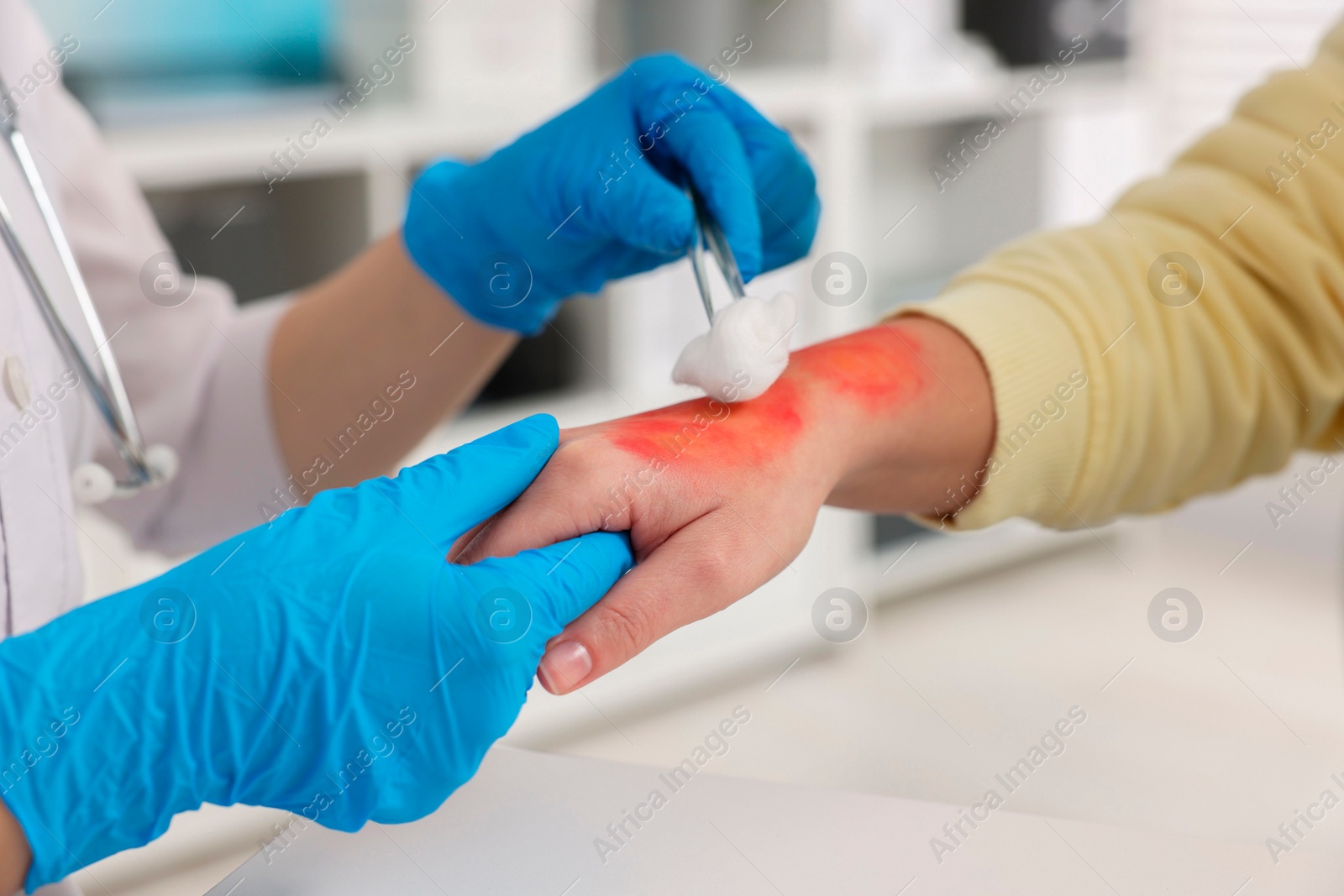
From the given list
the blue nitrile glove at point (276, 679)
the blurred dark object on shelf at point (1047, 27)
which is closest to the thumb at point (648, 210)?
the blue nitrile glove at point (276, 679)

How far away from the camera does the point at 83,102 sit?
159cm

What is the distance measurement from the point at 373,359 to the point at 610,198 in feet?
1.05

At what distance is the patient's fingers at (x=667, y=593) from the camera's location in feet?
2.16

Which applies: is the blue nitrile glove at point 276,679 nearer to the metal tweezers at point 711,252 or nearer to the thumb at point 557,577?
the thumb at point 557,577

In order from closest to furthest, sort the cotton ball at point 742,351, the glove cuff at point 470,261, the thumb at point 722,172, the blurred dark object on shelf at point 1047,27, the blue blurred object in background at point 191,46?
the cotton ball at point 742,351, the thumb at point 722,172, the glove cuff at point 470,261, the blue blurred object in background at point 191,46, the blurred dark object on shelf at point 1047,27

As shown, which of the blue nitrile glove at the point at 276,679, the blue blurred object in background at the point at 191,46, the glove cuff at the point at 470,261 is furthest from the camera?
the blue blurred object in background at the point at 191,46

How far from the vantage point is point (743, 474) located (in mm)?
778

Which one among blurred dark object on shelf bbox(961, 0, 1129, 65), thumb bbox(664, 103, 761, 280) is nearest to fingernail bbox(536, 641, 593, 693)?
thumb bbox(664, 103, 761, 280)

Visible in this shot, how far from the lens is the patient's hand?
2.28 ft

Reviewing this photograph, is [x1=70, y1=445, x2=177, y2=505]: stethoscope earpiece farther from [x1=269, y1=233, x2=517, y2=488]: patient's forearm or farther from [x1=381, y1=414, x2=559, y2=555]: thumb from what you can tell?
[x1=381, y1=414, x2=559, y2=555]: thumb

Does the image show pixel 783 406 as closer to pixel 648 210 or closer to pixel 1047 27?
pixel 648 210

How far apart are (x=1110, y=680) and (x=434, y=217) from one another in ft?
5.80

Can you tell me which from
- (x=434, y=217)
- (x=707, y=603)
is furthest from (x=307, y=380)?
(x=707, y=603)

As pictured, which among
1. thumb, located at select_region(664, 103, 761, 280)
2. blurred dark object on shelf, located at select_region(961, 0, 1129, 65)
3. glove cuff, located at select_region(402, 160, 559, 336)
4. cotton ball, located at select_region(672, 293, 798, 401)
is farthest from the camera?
blurred dark object on shelf, located at select_region(961, 0, 1129, 65)
